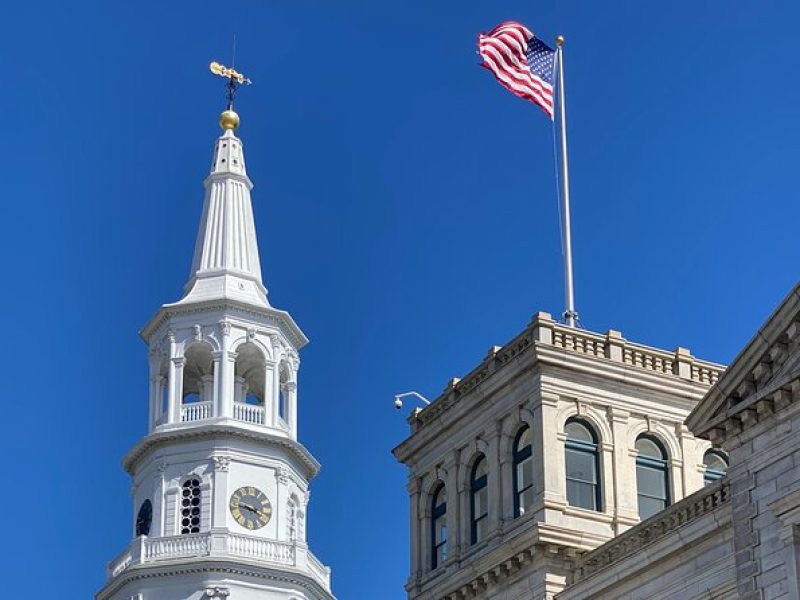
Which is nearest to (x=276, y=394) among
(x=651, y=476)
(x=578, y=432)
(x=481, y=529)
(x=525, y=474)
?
(x=481, y=529)

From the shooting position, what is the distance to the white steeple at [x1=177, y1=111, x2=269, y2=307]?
11950 cm

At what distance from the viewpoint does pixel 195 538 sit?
366ft

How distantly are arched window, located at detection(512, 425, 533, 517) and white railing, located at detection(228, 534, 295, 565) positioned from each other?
176 feet

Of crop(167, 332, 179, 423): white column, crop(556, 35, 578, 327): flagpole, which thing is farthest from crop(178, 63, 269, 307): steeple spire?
crop(556, 35, 578, 327): flagpole

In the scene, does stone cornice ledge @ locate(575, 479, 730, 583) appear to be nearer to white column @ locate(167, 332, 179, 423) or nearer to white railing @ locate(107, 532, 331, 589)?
white railing @ locate(107, 532, 331, 589)

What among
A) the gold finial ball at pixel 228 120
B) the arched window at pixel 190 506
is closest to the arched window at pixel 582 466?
the arched window at pixel 190 506

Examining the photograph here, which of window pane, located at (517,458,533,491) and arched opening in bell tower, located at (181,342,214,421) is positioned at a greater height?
arched opening in bell tower, located at (181,342,214,421)

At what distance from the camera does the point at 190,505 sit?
372 feet

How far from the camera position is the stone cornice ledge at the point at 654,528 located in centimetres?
5050

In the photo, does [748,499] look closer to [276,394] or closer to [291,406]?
[276,394]

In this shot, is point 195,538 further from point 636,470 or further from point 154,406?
point 636,470

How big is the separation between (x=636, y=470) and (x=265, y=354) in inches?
2363

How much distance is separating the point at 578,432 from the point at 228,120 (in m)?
70.2

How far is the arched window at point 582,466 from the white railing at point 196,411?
190 feet
